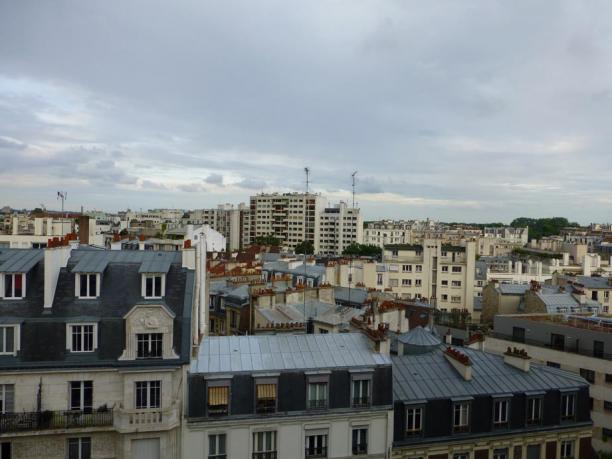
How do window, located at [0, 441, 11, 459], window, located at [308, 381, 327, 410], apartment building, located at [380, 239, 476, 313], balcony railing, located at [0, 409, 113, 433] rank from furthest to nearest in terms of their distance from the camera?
apartment building, located at [380, 239, 476, 313], window, located at [308, 381, 327, 410], window, located at [0, 441, 11, 459], balcony railing, located at [0, 409, 113, 433]

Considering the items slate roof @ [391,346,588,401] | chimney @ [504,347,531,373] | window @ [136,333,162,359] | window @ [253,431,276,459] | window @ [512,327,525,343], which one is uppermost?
window @ [136,333,162,359]

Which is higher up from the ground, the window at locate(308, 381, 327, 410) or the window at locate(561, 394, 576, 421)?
the window at locate(308, 381, 327, 410)

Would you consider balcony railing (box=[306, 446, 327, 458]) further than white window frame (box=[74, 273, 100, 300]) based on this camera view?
No

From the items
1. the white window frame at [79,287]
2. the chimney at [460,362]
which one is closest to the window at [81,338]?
the white window frame at [79,287]

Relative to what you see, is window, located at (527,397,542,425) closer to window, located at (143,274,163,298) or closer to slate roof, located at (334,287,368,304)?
window, located at (143,274,163,298)

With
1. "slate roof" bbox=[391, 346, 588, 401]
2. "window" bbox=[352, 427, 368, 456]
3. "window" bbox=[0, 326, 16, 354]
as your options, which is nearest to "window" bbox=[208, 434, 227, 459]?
"window" bbox=[352, 427, 368, 456]

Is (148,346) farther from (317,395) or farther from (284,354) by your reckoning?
(317,395)

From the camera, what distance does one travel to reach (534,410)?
22.5 metres

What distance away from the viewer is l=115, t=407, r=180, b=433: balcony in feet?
60.7

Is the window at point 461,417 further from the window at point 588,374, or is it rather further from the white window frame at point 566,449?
the window at point 588,374

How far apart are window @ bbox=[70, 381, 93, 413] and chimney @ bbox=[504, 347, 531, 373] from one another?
17773 millimetres

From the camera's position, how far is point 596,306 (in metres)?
47.3

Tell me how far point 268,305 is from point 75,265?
1525 centimetres

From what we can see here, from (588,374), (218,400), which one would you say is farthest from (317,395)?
(588,374)
